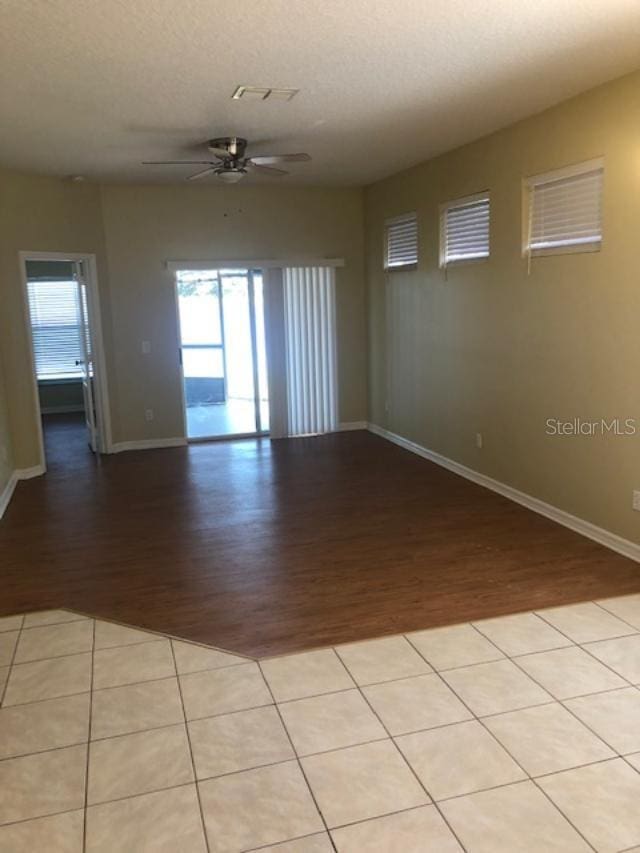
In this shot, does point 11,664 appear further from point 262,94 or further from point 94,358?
point 94,358

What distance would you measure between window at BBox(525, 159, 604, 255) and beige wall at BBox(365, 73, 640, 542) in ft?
0.25

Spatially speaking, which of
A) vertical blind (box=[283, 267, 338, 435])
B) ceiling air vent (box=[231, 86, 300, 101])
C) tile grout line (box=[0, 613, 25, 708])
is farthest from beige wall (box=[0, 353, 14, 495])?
ceiling air vent (box=[231, 86, 300, 101])

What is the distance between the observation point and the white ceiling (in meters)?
2.88

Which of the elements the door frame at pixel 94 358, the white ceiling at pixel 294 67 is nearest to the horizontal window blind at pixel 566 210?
the white ceiling at pixel 294 67

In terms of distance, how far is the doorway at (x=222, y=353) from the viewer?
750cm

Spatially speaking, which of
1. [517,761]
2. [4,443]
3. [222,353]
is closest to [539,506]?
[517,761]

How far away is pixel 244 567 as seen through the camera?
420 cm

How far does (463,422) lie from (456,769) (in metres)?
3.79

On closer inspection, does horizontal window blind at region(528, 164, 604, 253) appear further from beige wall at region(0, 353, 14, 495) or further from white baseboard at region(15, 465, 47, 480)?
white baseboard at region(15, 465, 47, 480)

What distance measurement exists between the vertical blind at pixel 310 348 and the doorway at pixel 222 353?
0.30 meters

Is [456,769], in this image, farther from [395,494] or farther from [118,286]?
[118,286]

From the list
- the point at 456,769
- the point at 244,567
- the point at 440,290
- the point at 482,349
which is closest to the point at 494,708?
the point at 456,769

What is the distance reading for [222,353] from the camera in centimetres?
780

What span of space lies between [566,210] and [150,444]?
15.8 feet
